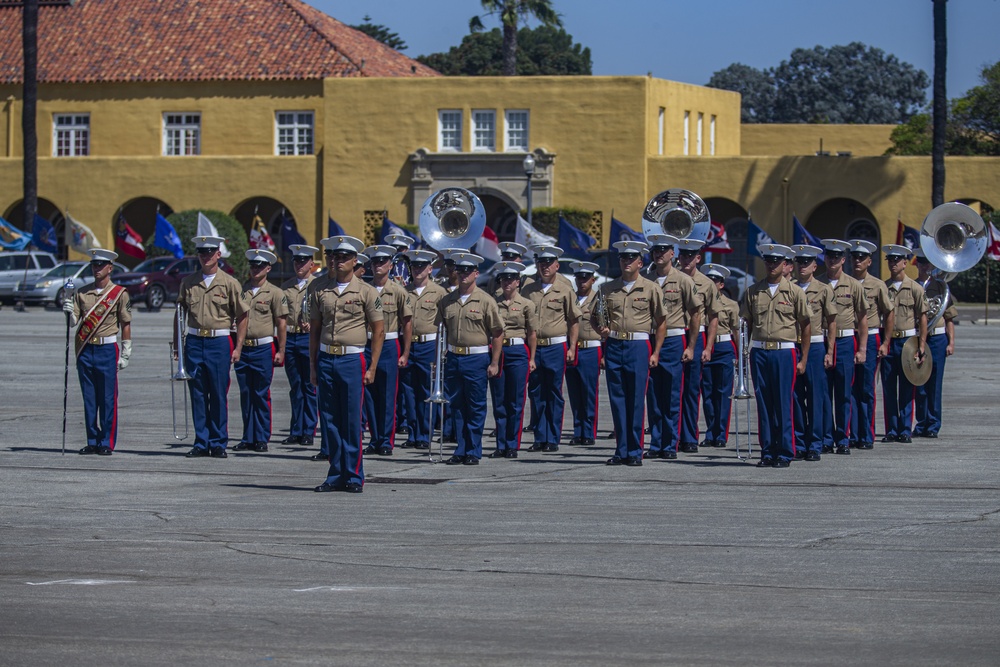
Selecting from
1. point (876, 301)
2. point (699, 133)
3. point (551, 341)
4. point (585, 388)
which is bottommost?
point (585, 388)

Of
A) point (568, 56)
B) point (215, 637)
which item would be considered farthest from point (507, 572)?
point (568, 56)

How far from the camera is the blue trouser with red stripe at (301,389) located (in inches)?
615

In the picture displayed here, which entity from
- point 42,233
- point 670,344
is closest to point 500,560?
point 670,344

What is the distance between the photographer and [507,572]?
354 inches

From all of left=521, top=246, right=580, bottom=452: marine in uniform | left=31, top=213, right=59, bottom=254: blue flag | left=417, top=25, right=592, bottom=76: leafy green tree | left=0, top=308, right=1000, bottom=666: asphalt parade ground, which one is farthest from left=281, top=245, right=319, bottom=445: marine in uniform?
left=417, top=25, right=592, bottom=76: leafy green tree

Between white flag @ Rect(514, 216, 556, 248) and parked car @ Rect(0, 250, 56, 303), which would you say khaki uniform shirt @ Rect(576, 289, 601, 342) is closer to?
white flag @ Rect(514, 216, 556, 248)

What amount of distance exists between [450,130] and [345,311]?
37179mm

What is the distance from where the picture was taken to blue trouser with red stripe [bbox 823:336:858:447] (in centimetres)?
1516

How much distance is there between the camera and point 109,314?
1455 centimetres

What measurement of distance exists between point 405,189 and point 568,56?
42.8 meters

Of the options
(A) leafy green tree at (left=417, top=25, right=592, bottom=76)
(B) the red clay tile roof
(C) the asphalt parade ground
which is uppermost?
(A) leafy green tree at (left=417, top=25, right=592, bottom=76)

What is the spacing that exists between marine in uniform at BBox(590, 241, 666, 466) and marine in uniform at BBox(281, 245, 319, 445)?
308 centimetres

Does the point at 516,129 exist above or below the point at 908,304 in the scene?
above

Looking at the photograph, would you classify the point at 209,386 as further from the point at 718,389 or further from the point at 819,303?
the point at 819,303
